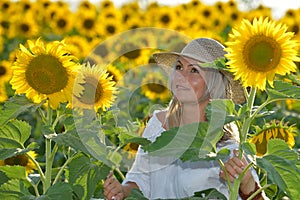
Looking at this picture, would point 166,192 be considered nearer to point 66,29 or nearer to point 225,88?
point 225,88

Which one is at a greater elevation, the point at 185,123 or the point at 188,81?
the point at 188,81

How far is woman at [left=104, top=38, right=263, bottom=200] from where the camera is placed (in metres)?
2.74

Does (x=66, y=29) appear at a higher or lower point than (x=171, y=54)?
higher

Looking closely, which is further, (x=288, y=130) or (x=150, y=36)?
(x=150, y=36)

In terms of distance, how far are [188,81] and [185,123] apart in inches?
6.2

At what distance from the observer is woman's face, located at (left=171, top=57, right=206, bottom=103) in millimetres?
2740

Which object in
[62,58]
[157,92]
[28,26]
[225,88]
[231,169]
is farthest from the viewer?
[28,26]

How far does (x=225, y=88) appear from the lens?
285 cm

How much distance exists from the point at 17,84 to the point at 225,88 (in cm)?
67

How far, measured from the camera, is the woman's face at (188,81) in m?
2.74

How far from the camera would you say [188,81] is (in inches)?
108

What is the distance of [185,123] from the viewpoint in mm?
2832

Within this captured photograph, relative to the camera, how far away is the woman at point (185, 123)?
2742 millimetres

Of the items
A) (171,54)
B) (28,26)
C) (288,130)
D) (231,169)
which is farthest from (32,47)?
(28,26)
